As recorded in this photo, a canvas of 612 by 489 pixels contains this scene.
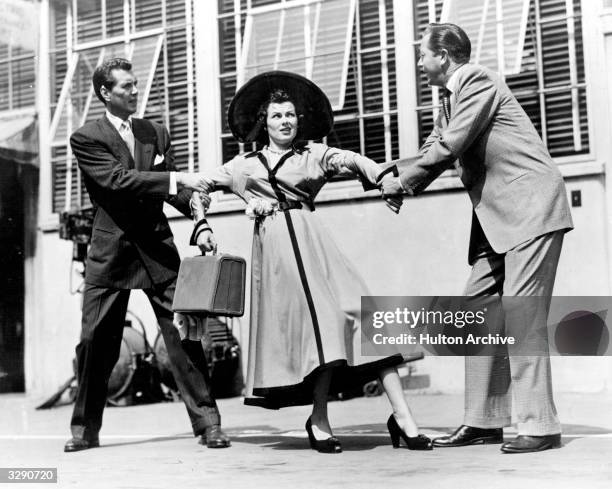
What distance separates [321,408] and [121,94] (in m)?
1.77

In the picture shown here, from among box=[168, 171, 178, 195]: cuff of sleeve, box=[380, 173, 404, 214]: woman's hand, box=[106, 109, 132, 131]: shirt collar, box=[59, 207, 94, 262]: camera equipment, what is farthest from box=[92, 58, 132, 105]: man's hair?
box=[59, 207, 94, 262]: camera equipment

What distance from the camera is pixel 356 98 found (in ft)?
24.3

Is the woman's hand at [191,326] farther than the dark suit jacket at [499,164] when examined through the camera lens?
Yes

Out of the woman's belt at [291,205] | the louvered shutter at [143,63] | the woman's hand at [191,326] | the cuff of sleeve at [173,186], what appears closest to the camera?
the woman's belt at [291,205]

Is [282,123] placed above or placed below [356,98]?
below

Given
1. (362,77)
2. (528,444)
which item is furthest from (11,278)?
(528,444)

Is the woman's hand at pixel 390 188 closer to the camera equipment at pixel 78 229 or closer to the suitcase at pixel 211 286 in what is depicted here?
the suitcase at pixel 211 286

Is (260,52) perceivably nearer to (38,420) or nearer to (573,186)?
(573,186)

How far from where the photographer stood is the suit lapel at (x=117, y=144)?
4.86 meters

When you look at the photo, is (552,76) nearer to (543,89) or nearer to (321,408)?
(543,89)

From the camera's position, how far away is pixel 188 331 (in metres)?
4.60

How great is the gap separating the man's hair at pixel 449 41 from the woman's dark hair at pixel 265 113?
2.27ft

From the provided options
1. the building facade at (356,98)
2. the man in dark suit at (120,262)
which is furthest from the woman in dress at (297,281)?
the building facade at (356,98)

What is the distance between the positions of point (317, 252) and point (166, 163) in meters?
1.03
